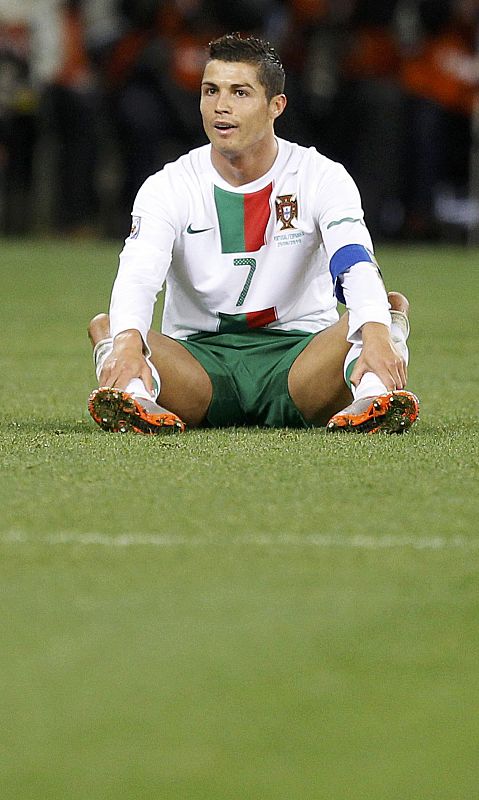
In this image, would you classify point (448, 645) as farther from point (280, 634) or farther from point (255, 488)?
point (255, 488)

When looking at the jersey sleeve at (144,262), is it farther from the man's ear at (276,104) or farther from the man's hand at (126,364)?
the man's ear at (276,104)

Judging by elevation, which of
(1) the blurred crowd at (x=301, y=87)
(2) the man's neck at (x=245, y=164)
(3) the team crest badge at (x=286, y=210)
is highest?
(2) the man's neck at (x=245, y=164)

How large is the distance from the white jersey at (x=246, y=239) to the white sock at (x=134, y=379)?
0.54 ft

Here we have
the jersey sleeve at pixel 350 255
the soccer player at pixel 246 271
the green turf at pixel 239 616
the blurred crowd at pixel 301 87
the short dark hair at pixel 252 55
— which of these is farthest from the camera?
the blurred crowd at pixel 301 87

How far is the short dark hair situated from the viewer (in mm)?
4797

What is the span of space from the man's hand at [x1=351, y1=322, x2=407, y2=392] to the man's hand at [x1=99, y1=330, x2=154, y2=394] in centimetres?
57

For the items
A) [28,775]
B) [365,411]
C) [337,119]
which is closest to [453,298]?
[337,119]

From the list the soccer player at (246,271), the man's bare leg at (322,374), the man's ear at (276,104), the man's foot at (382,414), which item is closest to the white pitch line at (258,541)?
the man's foot at (382,414)

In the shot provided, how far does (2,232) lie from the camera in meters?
15.2

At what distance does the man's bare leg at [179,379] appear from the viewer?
15.6 feet

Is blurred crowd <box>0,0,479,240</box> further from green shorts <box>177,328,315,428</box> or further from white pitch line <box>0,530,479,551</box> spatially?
white pitch line <box>0,530,479,551</box>

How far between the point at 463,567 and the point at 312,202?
2.01m

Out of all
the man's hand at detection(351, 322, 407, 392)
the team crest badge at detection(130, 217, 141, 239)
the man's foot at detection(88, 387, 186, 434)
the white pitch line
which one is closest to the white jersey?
the team crest badge at detection(130, 217, 141, 239)

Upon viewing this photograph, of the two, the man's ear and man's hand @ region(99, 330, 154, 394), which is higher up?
the man's ear
